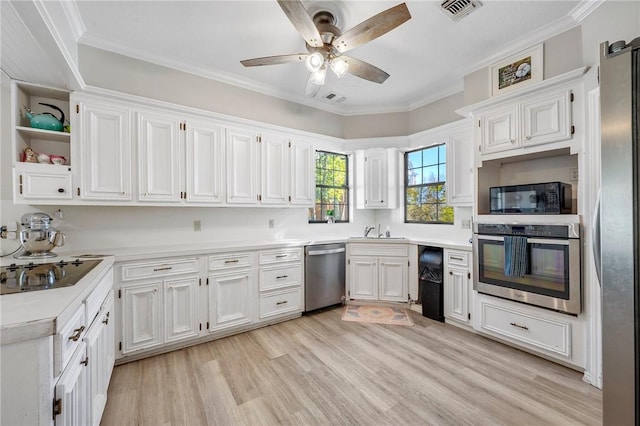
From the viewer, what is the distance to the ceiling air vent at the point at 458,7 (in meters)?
2.08

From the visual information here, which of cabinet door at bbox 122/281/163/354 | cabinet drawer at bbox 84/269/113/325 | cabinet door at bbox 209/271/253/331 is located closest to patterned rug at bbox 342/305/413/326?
A: cabinet door at bbox 209/271/253/331

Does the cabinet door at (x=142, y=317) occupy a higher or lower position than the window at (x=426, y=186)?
lower

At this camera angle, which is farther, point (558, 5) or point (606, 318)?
point (558, 5)

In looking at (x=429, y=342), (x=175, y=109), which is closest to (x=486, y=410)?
(x=429, y=342)

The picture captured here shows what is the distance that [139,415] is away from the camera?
67.9 inches

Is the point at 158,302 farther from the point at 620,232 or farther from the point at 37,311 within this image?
the point at 620,232

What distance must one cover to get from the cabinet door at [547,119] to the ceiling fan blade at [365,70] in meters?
1.40

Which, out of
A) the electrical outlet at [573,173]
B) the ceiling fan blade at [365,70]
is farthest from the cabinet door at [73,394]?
the electrical outlet at [573,173]

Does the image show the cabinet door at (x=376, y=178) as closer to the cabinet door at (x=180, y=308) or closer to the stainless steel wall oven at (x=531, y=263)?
the stainless steel wall oven at (x=531, y=263)

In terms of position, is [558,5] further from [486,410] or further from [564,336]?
[486,410]

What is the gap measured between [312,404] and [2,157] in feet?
10.3

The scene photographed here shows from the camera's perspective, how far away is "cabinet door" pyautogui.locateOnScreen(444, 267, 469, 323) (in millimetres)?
2967

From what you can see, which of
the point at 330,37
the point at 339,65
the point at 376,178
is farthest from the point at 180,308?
the point at 376,178

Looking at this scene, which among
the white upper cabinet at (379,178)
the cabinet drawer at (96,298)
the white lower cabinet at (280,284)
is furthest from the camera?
the white upper cabinet at (379,178)
